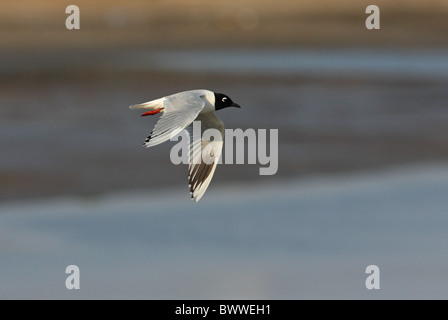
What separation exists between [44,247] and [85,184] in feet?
5.45

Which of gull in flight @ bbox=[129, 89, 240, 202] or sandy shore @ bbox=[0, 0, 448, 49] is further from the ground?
sandy shore @ bbox=[0, 0, 448, 49]

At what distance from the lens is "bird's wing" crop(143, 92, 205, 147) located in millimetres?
5953

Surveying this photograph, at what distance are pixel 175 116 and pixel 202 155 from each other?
3.08 ft

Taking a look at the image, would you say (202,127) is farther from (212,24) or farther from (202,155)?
(212,24)

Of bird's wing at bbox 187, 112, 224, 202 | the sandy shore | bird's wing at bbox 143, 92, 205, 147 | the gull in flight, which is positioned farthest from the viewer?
the sandy shore

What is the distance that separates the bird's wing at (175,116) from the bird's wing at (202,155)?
321 millimetres

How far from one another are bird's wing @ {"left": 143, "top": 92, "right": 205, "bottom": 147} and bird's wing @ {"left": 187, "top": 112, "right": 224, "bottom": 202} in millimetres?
321

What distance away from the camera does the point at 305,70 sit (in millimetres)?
13117

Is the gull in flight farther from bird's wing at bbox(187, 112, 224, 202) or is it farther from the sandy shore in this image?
the sandy shore

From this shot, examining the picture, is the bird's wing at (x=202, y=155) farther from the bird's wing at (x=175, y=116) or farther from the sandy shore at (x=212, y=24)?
the sandy shore at (x=212, y=24)

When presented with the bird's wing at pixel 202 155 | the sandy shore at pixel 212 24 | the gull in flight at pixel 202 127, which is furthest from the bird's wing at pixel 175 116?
the sandy shore at pixel 212 24

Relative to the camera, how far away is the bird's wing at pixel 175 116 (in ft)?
19.5

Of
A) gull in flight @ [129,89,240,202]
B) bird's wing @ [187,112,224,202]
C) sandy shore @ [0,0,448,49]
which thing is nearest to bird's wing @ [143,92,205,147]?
gull in flight @ [129,89,240,202]

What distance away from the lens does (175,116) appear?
20.7 ft
